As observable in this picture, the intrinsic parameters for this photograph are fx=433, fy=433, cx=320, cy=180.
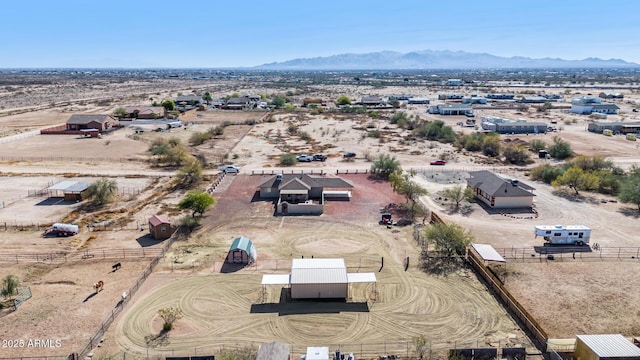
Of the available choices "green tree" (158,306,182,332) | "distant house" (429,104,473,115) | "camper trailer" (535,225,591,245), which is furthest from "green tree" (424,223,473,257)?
"distant house" (429,104,473,115)

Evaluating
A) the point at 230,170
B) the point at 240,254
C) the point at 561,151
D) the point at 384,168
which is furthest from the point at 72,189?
the point at 561,151

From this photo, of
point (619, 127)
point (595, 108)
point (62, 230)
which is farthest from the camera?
point (595, 108)

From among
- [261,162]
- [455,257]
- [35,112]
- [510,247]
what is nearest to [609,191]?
[510,247]

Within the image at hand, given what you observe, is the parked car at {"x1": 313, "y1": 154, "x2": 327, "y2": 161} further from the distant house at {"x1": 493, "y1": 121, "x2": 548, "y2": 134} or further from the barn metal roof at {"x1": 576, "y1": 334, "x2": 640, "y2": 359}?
the barn metal roof at {"x1": 576, "y1": 334, "x2": 640, "y2": 359}

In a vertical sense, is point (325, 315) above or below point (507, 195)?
below

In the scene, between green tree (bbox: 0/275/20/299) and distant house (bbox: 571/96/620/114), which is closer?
green tree (bbox: 0/275/20/299)

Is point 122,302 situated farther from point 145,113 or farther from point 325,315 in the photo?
point 145,113

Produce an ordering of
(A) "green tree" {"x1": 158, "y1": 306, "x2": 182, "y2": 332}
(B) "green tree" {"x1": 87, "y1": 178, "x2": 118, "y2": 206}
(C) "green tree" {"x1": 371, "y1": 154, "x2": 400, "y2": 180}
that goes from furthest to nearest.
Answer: (C) "green tree" {"x1": 371, "y1": 154, "x2": 400, "y2": 180}, (B) "green tree" {"x1": 87, "y1": 178, "x2": 118, "y2": 206}, (A) "green tree" {"x1": 158, "y1": 306, "x2": 182, "y2": 332}
